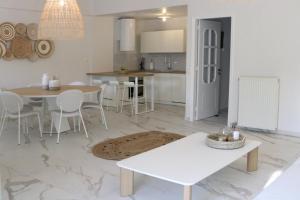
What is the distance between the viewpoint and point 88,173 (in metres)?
3.74

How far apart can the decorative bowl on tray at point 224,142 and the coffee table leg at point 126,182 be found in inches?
36.6

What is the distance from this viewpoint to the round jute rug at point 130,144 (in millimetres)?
4426

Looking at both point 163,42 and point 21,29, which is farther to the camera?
point 163,42

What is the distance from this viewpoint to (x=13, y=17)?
6.64 m

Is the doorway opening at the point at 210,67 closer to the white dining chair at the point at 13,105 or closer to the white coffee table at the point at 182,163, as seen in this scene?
the white coffee table at the point at 182,163

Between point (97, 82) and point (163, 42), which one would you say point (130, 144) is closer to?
point (97, 82)

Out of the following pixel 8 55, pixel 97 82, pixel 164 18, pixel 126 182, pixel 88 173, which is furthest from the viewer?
pixel 164 18

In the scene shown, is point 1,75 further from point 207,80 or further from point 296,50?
point 296,50

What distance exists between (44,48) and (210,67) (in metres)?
3.52

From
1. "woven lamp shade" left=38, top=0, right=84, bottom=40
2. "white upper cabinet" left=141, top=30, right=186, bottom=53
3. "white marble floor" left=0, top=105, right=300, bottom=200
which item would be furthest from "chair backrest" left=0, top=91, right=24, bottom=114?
"white upper cabinet" left=141, top=30, right=186, bottom=53

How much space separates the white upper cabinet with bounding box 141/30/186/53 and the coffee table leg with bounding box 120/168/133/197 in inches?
228

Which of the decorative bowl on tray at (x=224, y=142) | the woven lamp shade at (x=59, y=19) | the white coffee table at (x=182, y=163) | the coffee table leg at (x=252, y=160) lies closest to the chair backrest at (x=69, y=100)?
the woven lamp shade at (x=59, y=19)

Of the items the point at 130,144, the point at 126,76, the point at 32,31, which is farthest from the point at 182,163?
the point at 32,31

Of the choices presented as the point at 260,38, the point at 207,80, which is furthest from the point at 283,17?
the point at 207,80
